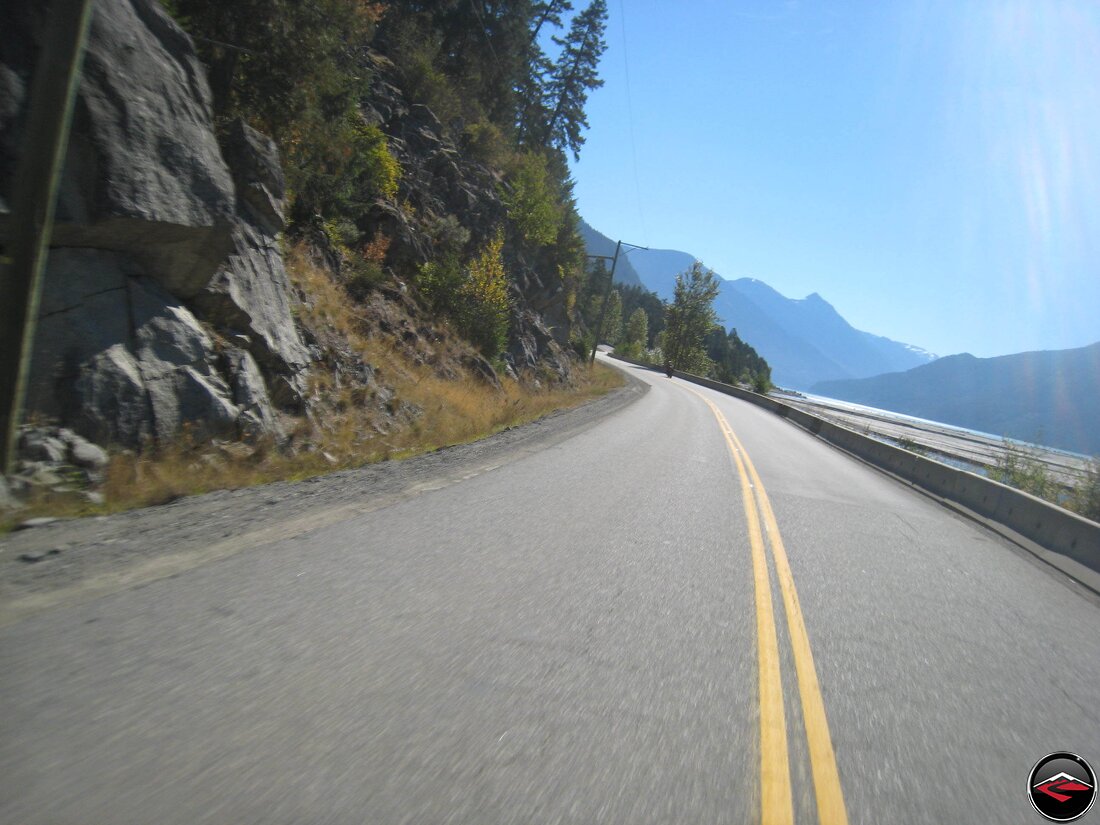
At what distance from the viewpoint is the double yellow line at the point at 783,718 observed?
2.54m

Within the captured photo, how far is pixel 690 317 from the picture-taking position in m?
78.1

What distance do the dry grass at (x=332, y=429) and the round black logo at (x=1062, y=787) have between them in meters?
7.07

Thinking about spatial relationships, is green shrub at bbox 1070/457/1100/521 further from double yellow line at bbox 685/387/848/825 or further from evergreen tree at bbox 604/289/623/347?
evergreen tree at bbox 604/289/623/347

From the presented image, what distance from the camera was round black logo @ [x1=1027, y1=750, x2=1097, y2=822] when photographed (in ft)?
9.32

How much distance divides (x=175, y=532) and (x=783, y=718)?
4732mm

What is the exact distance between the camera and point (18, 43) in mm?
6254

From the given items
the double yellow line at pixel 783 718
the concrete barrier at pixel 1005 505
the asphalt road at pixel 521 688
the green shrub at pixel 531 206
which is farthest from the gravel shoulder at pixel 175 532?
the green shrub at pixel 531 206

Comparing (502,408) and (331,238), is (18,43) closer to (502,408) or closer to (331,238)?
(331,238)

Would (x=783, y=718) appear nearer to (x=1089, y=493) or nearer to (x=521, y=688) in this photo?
(x=521, y=688)

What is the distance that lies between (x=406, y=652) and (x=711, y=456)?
11289mm

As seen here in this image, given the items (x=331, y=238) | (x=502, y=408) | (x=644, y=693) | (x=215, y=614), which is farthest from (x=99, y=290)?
(x=502, y=408)

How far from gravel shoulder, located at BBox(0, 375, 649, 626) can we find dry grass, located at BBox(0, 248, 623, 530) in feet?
2.29

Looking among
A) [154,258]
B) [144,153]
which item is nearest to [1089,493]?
[154,258]

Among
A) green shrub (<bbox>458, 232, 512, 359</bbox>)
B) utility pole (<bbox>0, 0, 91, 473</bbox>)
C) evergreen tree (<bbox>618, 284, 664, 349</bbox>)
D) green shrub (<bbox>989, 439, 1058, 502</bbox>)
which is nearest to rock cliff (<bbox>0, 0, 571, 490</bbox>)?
A: utility pole (<bbox>0, 0, 91, 473</bbox>)
